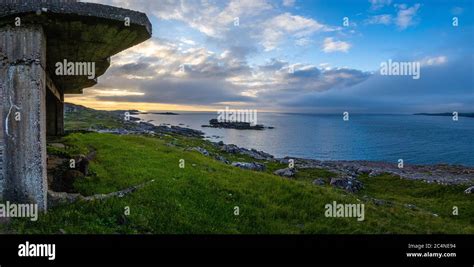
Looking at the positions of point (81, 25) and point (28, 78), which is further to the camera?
point (81, 25)

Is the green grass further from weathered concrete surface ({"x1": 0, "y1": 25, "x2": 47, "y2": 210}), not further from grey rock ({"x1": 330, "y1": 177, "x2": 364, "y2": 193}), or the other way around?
grey rock ({"x1": 330, "y1": 177, "x2": 364, "y2": 193})

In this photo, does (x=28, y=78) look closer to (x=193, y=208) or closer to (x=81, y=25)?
(x=81, y=25)

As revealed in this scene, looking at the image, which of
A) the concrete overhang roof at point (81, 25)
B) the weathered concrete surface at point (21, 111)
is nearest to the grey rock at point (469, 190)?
the concrete overhang roof at point (81, 25)

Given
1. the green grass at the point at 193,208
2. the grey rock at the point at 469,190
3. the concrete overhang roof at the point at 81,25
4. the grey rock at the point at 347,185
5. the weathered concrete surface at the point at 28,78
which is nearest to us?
the concrete overhang roof at the point at 81,25

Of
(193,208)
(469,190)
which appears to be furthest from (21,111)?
(469,190)

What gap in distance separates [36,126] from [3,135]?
83cm

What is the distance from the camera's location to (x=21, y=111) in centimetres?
896

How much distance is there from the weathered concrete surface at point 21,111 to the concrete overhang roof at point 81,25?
50cm

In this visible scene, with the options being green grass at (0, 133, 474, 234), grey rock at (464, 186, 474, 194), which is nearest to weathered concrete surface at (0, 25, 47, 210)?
green grass at (0, 133, 474, 234)

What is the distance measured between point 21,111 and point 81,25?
278 cm

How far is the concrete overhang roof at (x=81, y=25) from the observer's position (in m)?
8.52

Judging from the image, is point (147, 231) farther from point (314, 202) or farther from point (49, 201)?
point (314, 202)

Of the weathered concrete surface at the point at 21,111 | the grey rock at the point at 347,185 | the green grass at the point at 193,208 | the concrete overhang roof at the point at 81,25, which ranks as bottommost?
the grey rock at the point at 347,185

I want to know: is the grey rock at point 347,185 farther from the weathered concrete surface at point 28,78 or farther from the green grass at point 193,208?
the weathered concrete surface at point 28,78
